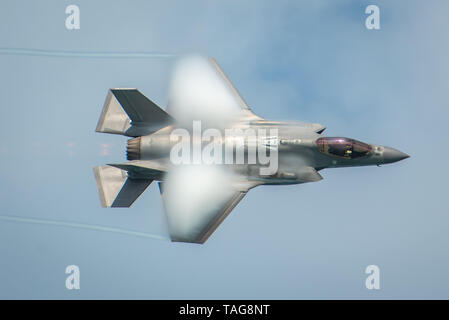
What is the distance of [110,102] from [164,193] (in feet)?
11.8

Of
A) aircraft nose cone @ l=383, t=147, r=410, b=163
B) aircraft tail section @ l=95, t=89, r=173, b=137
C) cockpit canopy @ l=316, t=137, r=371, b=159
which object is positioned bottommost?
aircraft nose cone @ l=383, t=147, r=410, b=163

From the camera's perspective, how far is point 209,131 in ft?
53.4

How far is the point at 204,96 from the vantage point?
17406mm

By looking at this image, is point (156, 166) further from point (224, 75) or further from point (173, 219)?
point (224, 75)

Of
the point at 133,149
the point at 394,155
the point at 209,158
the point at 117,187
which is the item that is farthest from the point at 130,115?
the point at 394,155

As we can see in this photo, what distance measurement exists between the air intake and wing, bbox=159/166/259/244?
120 centimetres

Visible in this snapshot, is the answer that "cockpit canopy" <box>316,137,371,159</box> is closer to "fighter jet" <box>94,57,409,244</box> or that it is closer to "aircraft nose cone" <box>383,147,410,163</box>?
"fighter jet" <box>94,57,409,244</box>

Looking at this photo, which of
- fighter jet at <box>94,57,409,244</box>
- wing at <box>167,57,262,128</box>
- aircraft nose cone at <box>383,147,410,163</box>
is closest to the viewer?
fighter jet at <box>94,57,409,244</box>

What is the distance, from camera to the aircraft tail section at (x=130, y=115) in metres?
16.2

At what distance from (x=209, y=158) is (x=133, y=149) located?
2.39 metres

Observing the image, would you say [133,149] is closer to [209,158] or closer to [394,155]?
[209,158]

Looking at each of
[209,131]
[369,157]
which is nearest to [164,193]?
[209,131]

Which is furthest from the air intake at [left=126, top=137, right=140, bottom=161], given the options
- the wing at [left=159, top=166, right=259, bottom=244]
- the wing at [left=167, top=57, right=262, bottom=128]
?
the wing at [left=167, top=57, right=262, bottom=128]

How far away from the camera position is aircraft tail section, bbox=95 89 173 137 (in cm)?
1623
